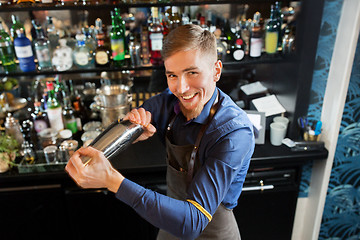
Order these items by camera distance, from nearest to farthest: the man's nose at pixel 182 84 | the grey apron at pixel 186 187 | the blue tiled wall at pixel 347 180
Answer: the man's nose at pixel 182 84
the grey apron at pixel 186 187
the blue tiled wall at pixel 347 180

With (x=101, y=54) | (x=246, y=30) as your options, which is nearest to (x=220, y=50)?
(x=246, y=30)

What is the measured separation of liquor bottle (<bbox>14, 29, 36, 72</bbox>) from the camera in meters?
2.14

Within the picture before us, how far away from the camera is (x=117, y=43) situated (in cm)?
221

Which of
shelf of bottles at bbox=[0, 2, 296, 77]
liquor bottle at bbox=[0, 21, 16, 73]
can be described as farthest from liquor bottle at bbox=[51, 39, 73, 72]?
liquor bottle at bbox=[0, 21, 16, 73]

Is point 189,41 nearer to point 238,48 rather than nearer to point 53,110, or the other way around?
point 238,48

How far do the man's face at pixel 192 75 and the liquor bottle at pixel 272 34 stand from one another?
1102 mm

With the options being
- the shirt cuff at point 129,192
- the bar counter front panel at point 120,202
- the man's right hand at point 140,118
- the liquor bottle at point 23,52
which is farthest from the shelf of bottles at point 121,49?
the shirt cuff at point 129,192

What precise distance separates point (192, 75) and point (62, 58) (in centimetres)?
129

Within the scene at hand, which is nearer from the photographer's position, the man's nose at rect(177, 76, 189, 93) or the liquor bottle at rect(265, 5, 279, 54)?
the man's nose at rect(177, 76, 189, 93)

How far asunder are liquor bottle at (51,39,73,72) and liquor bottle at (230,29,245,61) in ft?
3.37

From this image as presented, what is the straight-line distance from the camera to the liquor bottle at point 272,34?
7.34ft

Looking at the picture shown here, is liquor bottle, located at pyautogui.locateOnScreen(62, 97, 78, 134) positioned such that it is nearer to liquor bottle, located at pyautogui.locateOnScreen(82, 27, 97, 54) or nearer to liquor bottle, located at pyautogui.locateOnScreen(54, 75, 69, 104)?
liquor bottle, located at pyautogui.locateOnScreen(54, 75, 69, 104)

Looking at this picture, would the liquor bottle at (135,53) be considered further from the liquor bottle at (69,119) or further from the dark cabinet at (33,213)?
the dark cabinet at (33,213)

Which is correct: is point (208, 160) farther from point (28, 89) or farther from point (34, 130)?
point (28, 89)
